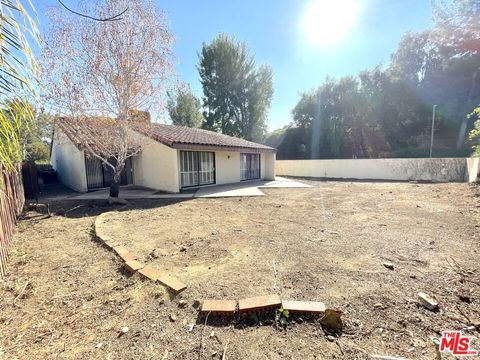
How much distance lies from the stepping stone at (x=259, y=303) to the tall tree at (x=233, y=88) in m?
28.8

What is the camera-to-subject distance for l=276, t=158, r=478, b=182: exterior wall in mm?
14251

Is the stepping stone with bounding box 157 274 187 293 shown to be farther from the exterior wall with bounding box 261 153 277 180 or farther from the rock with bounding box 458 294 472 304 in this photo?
the exterior wall with bounding box 261 153 277 180

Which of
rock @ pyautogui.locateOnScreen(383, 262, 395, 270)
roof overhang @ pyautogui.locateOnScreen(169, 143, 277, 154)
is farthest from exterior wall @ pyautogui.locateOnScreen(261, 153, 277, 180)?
rock @ pyautogui.locateOnScreen(383, 262, 395, 270)

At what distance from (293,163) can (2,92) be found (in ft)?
72.8

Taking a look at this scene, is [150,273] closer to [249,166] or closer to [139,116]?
[139,116]

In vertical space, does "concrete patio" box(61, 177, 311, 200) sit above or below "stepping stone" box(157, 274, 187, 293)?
above

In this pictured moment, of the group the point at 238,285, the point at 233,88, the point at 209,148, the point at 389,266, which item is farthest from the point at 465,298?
the point at 233,88

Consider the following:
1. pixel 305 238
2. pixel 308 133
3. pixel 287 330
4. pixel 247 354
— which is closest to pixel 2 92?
pixel 247 354

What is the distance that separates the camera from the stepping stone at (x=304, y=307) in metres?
2.19

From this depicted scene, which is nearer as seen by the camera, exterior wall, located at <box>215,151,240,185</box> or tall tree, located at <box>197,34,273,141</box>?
exterior wall, located at <box>215,151,240,185</box>

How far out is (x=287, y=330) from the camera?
205cm

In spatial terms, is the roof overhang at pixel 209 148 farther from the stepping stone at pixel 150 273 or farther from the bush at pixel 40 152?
the bush at pixel 40 152

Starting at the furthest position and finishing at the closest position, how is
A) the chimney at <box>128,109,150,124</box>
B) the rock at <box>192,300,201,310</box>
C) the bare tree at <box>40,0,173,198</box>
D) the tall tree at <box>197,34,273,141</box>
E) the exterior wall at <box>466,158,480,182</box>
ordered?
the tall tree at <box>197,34,273,141</box>
the exterior wall at <box>466,158,480,182</box>
the chimney at <box>128,109,150,124</box>
the bare tree at <box>40,0,173,198</box>
the rock at <box>192,300,201,310</box>

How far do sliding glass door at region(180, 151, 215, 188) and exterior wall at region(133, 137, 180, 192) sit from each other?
32.2 inches
